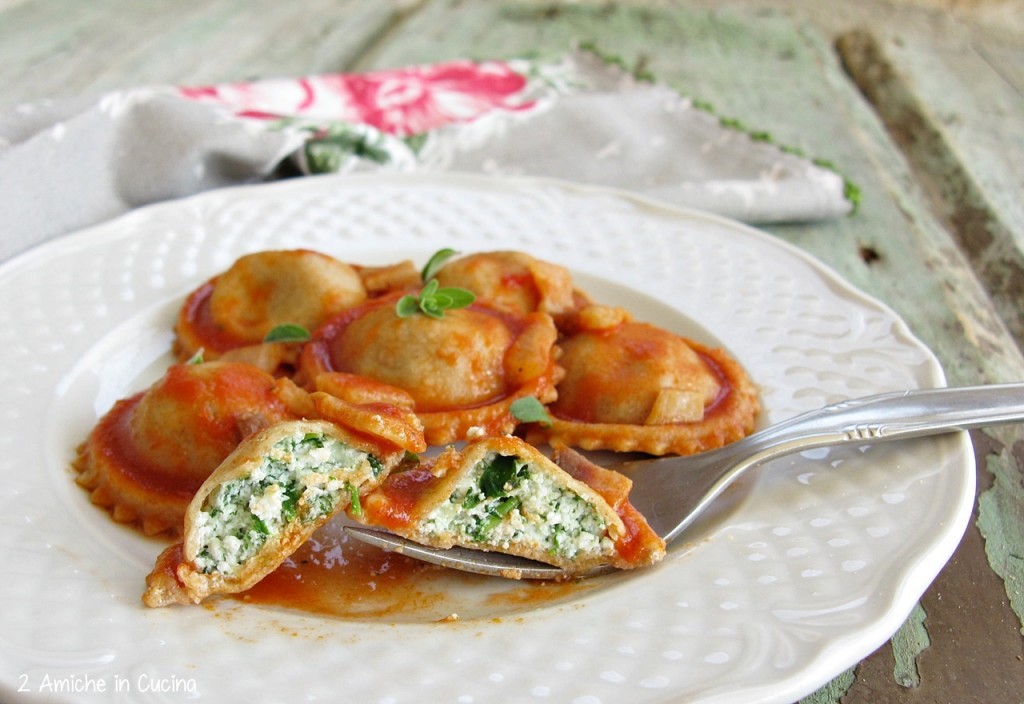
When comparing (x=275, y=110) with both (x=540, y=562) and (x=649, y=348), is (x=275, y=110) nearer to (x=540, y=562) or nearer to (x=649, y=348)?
(x=649, y=348)

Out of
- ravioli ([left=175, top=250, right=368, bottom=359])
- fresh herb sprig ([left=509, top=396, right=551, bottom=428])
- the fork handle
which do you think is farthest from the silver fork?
ravioli ([left=175, top=250, right=368, bottom=359])

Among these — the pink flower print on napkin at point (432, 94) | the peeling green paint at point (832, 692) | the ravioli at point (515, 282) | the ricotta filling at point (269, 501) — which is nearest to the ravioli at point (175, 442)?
the ricotta filling at point (269, 501)

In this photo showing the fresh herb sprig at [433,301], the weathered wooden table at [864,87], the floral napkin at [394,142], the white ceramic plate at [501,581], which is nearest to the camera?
the white ceramic plate at [501,581]

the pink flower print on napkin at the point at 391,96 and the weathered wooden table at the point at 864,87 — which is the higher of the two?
the pink flower print on napkin at the point at 391,96

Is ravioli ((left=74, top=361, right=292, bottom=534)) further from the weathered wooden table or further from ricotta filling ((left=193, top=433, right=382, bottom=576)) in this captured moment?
the weathered wooden table

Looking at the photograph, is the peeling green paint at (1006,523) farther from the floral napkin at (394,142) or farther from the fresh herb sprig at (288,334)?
the fresh herb sprig at (288,334)

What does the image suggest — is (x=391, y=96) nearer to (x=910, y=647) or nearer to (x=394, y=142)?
(x=394, y=142)

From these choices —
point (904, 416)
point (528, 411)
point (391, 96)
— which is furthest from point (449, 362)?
point (391, 96)
